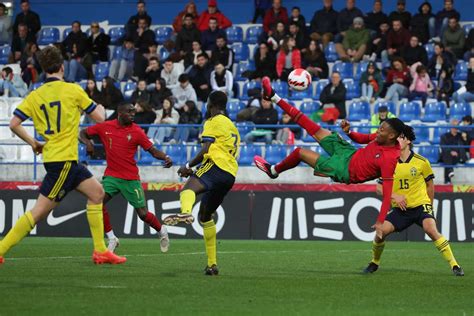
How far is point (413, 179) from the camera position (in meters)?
13.5

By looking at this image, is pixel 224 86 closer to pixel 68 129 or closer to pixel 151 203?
pixel 151 203

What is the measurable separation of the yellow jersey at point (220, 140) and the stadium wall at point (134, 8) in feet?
57.6

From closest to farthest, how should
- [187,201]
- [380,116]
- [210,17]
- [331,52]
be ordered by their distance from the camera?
[187,201], [380,116], [331,52], [210,17]

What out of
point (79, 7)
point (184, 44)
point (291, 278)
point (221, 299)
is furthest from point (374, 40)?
point (221, 299)

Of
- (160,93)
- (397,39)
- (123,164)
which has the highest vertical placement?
(397,39)

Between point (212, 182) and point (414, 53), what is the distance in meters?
14.2

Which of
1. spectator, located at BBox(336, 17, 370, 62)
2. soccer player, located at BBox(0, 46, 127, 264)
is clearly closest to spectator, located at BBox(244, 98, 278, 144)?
spectator, located at BBox(336, 17, 370, 62)

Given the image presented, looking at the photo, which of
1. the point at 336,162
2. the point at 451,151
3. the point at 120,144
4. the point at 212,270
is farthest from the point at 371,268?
the point at 451,151

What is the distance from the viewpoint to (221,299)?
9953 mm

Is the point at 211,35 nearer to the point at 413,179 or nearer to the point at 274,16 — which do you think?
the point at 274,16

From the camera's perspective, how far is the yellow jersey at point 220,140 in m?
12.4

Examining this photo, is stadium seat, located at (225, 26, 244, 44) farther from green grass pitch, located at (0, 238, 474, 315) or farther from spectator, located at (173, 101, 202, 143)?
green grass pitch, located at (0, 238, 474, 315)

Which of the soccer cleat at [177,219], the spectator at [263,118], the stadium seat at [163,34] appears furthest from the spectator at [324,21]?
the soccer cleat at [177,219]

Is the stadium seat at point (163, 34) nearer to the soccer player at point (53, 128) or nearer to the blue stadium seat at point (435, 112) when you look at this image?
the blue stadium seat at point (435, 112)
